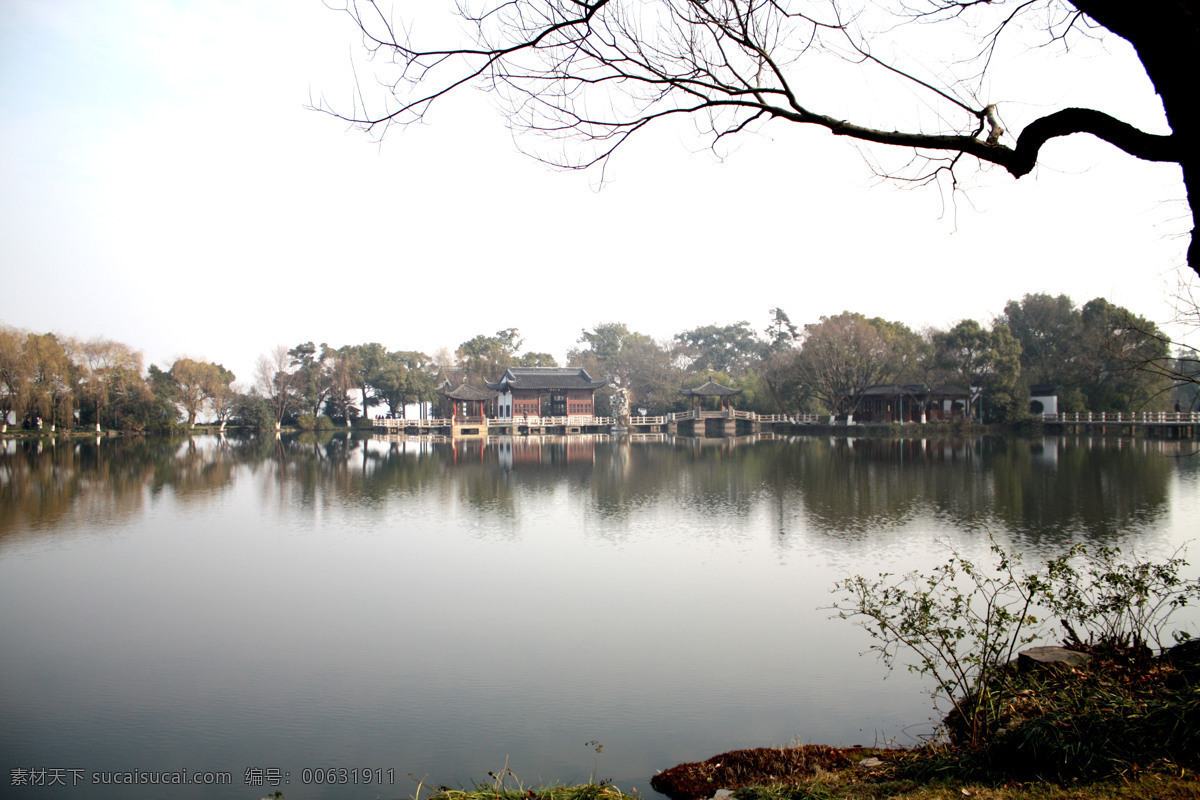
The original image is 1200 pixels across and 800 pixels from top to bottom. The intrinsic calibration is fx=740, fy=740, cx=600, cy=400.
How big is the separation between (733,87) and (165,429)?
48033 millimetres

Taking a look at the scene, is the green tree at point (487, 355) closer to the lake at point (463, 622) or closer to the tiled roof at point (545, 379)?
the tiled roof at point (545, 379)

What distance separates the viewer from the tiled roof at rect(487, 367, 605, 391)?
150 ft

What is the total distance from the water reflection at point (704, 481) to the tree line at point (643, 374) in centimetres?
692

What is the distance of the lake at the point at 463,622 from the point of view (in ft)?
14.5

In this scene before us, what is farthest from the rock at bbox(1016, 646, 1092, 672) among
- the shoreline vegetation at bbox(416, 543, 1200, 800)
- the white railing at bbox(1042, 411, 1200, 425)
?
the white railing at bbox(1042, 411, 1200, 425)

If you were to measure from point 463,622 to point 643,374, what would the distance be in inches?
1753

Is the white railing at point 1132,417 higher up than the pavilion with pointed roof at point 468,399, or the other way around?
the pavilion with pointed roof at point 468,399

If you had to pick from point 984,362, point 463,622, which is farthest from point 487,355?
point 463,622

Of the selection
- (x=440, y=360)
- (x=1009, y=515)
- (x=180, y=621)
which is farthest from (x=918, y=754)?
(x=440, y=360)

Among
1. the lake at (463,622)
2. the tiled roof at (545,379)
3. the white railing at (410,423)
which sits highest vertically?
the tiled roof at (545,379)

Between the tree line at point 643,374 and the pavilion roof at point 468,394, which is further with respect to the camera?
the pavilion roof at point 468,394

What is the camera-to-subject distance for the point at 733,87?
3.18 meters

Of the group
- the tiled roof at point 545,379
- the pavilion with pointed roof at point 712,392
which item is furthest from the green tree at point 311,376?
the pavilion with pointed roof at point 712,392

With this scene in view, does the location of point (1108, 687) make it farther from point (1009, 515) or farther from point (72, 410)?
point (72, 410)
